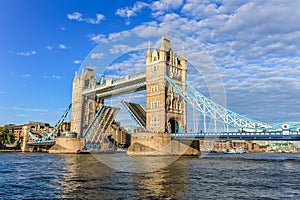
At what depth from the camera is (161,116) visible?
2009 inches

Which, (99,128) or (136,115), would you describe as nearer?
(136,115)

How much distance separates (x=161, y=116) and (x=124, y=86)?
1530cm

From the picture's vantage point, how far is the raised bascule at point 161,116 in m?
41.0

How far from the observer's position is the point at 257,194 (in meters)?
13.5

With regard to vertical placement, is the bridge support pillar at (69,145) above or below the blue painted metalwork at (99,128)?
below

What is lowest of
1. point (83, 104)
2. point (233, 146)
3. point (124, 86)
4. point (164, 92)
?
point (233, 146)

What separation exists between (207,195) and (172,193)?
1.60 m

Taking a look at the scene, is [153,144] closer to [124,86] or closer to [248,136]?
[248,136]

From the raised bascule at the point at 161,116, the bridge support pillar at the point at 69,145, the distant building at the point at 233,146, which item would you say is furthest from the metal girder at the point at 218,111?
the distant building at the point at 233,146

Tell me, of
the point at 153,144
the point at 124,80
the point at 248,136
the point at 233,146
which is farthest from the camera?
the point at 233,146

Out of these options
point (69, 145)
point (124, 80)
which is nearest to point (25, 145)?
point (69, 145)

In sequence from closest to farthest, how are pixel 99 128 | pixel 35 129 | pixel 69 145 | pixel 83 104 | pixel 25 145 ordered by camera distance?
pixel 69 145 < pixel 99 128 < pixel 83 104 < pixel 25 145 < pixel 35 129

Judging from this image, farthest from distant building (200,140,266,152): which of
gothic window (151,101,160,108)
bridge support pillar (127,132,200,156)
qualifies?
bridge support pillar (127,132,200,156)

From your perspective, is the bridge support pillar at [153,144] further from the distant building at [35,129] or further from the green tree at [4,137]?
the distant building at [35,129]
